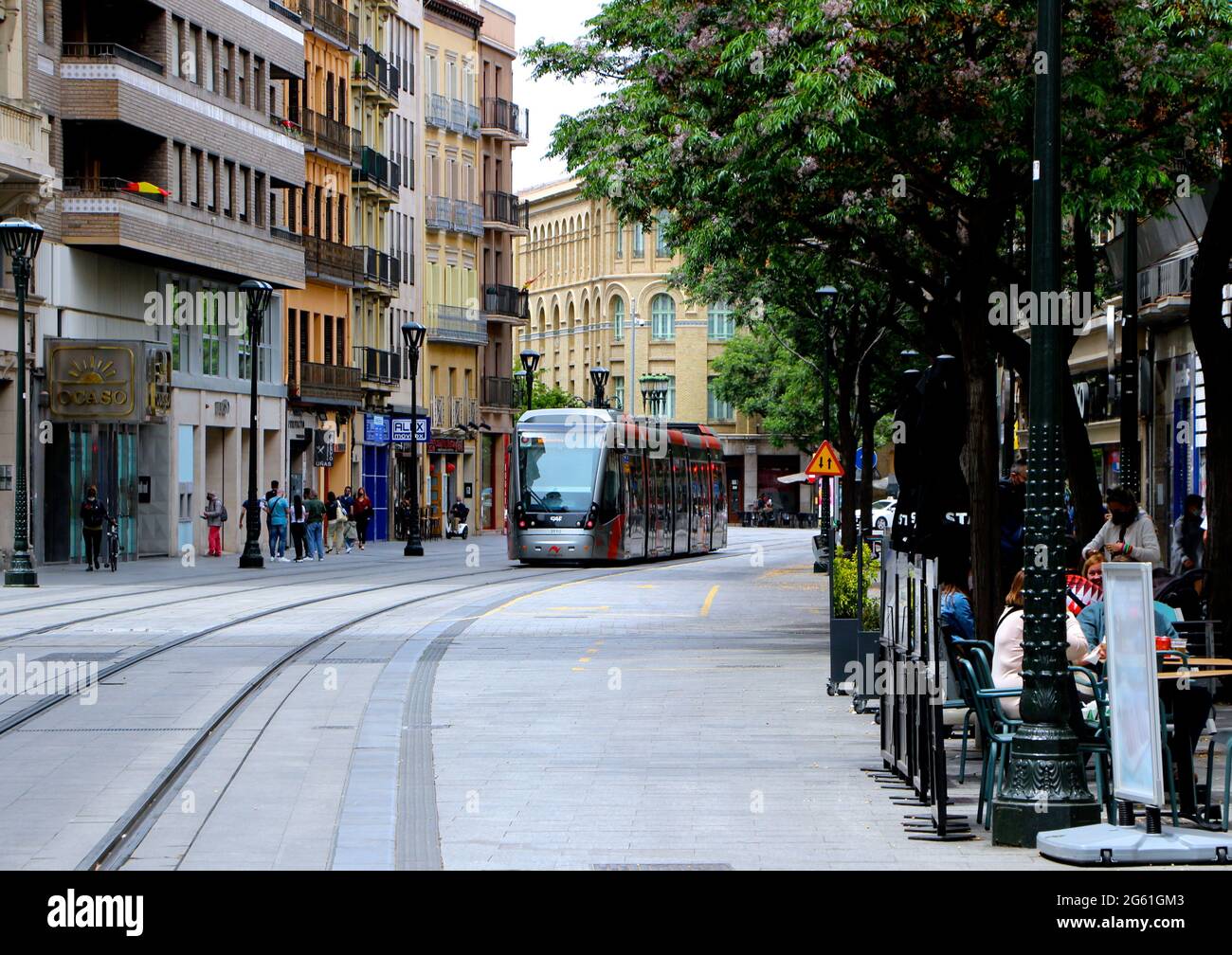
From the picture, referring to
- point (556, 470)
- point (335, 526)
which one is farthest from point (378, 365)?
point (556, 470)

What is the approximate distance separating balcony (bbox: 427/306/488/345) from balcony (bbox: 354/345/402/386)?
707cm

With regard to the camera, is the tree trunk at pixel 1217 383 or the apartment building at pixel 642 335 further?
the apartment building at pixel 642 335

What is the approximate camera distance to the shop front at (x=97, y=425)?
154 ft

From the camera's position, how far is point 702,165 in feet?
74.0

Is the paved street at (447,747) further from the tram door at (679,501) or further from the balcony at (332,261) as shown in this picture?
the balcony at (332,261)

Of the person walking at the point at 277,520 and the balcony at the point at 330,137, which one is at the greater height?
the balcony at the point at 330,137

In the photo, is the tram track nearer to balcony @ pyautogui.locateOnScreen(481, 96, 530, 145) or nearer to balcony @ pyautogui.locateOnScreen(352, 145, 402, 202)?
balcony @ pyautogui.locateOnScreen(352, 145, 402, 202)

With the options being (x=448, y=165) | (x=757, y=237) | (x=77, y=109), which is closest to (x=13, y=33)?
(x=77, y=109)

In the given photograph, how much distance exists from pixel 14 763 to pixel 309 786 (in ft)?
7.36

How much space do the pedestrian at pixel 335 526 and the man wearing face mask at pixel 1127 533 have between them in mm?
41951

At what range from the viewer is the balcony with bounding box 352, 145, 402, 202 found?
76.9 meters

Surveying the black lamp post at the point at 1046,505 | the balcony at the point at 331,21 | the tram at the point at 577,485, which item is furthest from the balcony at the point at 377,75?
the black lamp post at the point at 1046,505

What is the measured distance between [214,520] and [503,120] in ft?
149
